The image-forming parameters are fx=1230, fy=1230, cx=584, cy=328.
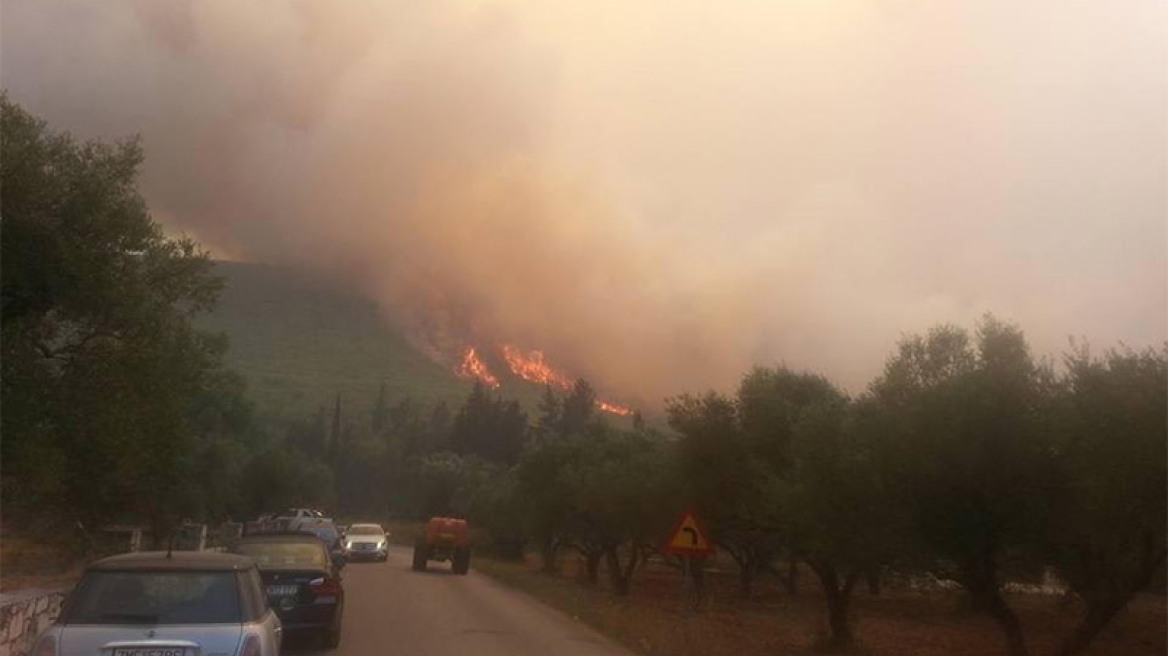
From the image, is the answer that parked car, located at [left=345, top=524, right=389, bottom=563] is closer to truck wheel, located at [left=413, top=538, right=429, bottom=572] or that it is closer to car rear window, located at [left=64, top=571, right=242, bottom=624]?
truck wheel, located at [left=413, top=538, right=429, bottom=572]

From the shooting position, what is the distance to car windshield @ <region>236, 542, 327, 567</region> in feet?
60.4

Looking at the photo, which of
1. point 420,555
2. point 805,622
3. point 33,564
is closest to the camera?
point 33,564

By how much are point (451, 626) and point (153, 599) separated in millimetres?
13489

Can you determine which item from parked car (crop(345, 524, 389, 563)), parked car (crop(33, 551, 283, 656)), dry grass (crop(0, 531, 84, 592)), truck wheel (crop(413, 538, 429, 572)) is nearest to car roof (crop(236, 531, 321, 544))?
dry grass (crop(0, 531, 84, 592))

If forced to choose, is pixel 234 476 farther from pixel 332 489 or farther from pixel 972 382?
pixel 332 489

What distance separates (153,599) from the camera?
10.5 metres

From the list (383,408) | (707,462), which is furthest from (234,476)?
(383,408)

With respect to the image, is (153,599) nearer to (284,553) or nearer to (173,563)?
(173,563)

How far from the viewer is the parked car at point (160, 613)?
32.8 feet

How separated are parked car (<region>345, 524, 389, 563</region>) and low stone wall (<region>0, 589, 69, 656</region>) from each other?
40.6 m

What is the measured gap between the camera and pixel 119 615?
33.5 ft

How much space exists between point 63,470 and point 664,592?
104ft

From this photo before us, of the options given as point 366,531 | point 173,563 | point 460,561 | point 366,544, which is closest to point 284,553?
point 173,563

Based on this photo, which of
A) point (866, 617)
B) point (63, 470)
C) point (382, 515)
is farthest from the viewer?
point (382, 515)
